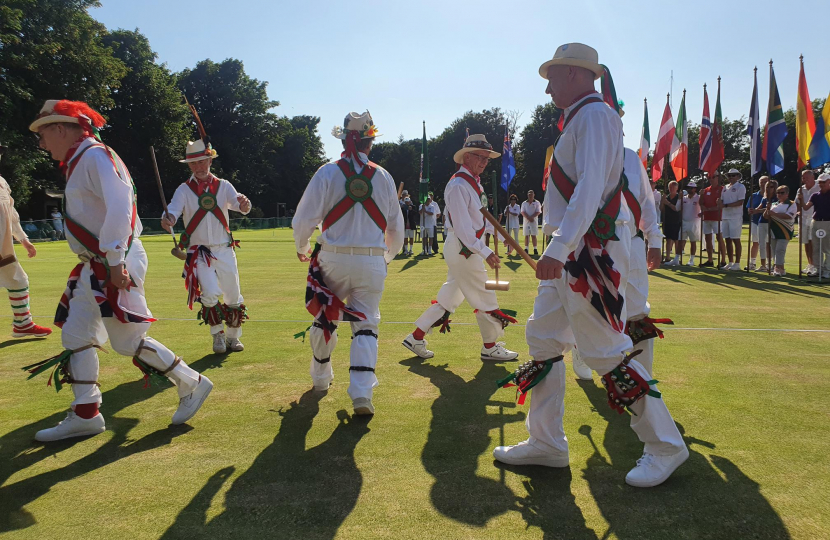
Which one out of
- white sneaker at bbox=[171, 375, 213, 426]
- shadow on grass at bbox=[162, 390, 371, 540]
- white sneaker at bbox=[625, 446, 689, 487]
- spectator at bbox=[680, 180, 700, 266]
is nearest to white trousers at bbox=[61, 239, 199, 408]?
white sneaker at bbox=[171, 375, 213, 426]

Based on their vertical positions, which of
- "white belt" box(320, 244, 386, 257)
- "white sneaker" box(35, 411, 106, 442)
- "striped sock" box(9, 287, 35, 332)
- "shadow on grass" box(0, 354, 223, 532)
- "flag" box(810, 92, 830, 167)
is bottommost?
"shadow on grass" box(0, 354, 223, 532)

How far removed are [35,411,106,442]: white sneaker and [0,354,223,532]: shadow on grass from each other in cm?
4

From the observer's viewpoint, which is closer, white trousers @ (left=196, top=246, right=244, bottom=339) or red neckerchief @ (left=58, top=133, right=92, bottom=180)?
red neckerchief @ (left=58, top=133, right=92, bottom=180)

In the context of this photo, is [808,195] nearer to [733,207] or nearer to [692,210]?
[733,207]

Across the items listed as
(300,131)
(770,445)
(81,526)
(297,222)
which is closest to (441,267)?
(297,222)

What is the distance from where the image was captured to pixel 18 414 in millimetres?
4215

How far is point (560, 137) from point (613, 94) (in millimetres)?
1677

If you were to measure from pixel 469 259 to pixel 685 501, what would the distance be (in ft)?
10.3

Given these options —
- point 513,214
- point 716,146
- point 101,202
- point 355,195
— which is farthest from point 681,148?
point 101,202

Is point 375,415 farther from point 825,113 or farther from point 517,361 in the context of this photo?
point 825,113

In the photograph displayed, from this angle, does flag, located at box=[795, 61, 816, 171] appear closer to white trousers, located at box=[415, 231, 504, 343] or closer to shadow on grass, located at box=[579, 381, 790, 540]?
white trousers, located at box=[415, 231, 504, 343]

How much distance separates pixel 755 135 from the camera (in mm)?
13367

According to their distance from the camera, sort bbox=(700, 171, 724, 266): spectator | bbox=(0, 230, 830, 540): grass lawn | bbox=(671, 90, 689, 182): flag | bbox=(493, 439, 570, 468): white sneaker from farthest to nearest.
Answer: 1. bbox=(671, 90, 689, 182): flag
2. bbox=(700, 171, 724, 266): spectator
3. bbox=(493, 439, 570, 468): white sneaker
4. bbox=(0, 230, 830, 540): grass lawn

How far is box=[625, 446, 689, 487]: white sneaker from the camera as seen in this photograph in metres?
3.02
